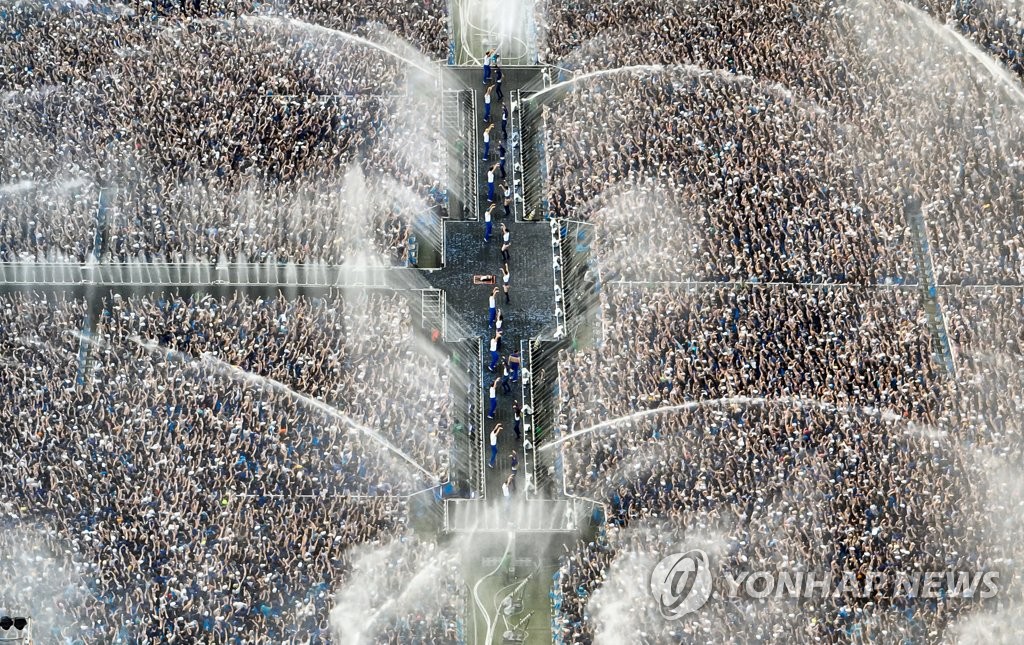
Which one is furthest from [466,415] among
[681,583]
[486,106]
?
[486,106]

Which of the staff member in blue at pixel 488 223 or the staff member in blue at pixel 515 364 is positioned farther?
the staff member in blue at pixel 488 223

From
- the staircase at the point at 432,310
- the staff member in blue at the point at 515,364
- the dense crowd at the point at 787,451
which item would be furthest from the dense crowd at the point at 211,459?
the dense crowd at the point at 787,451

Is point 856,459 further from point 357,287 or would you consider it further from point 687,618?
point 357,287

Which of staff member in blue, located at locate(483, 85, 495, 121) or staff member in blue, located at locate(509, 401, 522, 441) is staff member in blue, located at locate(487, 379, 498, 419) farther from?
staff member in blue, located at locate(483, 85, 495, 121)

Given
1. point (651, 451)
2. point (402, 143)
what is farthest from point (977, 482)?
point (402, 143)

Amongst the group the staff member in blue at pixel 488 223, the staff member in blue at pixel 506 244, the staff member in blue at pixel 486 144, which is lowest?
the staff member in blue at pixel 506 244

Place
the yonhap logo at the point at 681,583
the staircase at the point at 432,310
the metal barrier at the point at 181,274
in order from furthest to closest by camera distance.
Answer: the staircase at the point at 432,310 → the metal barrier at the point at 181,274 → the yonhap logo at the point at 681,583

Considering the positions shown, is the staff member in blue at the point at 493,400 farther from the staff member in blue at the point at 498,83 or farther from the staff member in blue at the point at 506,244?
the staff member in blue at the point at 498,83

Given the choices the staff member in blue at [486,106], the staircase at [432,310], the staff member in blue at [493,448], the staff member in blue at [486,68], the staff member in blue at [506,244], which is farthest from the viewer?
the staff member in blue at [486,68]
